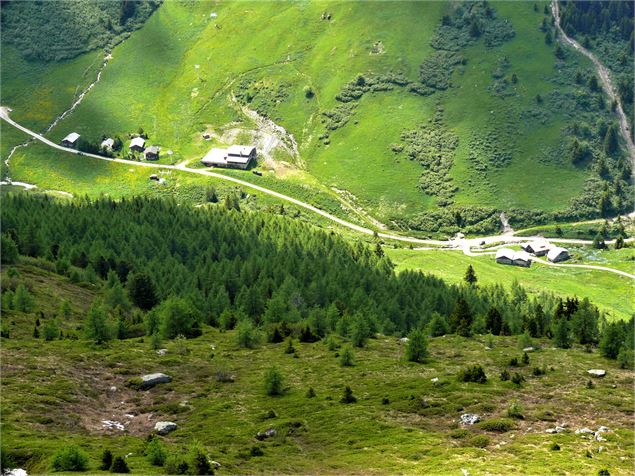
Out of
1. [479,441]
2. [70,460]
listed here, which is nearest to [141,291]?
[479,441]

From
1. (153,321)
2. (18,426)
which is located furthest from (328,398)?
(153,321)

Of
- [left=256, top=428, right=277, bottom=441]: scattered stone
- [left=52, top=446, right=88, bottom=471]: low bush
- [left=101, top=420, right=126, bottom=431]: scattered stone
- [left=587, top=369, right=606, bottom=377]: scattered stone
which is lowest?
[left=101, top=420, right=126, bottom=431]: scattered stone

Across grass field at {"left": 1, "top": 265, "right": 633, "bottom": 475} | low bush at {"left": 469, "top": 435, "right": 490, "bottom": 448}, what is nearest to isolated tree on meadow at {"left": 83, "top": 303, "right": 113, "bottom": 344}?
grass field at {"left": 1, "top": 265, "right": 633, "bottom": 475}

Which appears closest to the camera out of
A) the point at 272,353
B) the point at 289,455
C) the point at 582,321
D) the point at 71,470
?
the point at 71,470

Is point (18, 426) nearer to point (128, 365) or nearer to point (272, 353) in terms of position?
point (128, 365)

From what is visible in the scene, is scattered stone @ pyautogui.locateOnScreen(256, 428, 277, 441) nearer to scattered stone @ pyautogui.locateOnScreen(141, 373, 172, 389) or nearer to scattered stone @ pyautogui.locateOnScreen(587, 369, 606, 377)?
scattered stone @ pyautogui.locateOnScreen(141, 373, 172, 389)

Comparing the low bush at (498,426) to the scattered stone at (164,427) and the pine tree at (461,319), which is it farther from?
the pine tree at (461,319)
